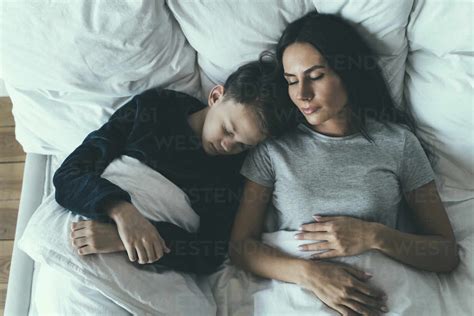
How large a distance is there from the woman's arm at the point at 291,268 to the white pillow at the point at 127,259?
0.13 metres

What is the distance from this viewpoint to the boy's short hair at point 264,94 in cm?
112

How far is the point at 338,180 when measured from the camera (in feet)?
3.83

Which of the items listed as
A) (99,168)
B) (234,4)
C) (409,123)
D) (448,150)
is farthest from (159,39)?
(448,150)

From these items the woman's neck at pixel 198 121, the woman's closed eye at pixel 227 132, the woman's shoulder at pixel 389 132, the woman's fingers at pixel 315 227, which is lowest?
the woman's fingers at pixel 315 227

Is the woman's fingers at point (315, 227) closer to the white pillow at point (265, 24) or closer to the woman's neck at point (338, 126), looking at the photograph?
the woman's neck at point (338, 126)

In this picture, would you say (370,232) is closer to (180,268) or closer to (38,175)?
(180,268)

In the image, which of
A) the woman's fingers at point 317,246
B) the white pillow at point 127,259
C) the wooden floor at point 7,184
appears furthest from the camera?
the wooden floor at point 7,184

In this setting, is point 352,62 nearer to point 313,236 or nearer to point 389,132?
point 389,132

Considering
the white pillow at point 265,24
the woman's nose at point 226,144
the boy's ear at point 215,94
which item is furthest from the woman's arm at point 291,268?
the white pillow at point 265,24

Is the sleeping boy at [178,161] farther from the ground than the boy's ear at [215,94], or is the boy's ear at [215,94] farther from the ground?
the boy's ear at [215,94]

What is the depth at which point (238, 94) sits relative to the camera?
1.15 meters

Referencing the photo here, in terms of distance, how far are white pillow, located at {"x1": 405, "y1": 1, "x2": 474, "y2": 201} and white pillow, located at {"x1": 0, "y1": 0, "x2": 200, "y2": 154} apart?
567 mm

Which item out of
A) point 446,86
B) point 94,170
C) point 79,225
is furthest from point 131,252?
point 446,86

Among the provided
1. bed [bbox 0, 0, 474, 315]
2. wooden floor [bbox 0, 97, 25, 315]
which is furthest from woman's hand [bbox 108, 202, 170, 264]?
wooden floor [bbox 0, 97, 25, 315]
